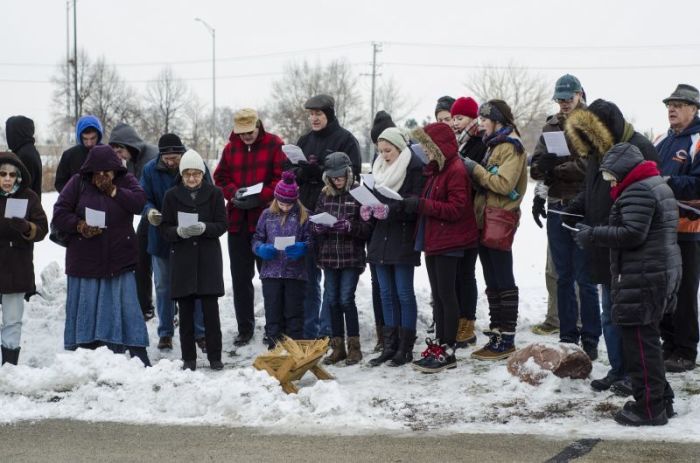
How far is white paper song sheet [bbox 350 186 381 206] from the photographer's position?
7543 mm

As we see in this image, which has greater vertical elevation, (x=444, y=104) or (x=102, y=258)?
(x=444, y=104)

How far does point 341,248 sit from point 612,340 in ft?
8.69

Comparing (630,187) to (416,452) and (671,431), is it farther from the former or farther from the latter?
(416,452)

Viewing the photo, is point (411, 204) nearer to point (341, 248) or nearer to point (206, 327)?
point (341, 248)

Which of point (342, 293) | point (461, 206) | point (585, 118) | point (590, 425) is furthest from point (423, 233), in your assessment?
point (590, 425)

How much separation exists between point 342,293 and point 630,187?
3255 mm

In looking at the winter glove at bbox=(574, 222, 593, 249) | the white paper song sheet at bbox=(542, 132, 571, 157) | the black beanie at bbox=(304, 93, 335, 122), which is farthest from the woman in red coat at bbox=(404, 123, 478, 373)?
the winter glove at bbox=(574, 222, 593, 249)

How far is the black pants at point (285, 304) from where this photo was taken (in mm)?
8594

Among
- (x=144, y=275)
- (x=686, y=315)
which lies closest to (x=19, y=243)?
(x=144, y=275)

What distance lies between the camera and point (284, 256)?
852 cm

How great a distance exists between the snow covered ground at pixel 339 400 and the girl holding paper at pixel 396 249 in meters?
0.36

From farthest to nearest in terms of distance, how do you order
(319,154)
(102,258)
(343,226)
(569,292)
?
1. (319,154)
2. (343,226)
3. (569,292)
4. (102,258)

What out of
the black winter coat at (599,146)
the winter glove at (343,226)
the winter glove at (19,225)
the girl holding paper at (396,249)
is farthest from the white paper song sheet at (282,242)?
the black winter coat at (599,146)

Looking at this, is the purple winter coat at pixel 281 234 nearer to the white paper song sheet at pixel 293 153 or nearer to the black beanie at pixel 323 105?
the white paper song sheet at pixel 293 153
